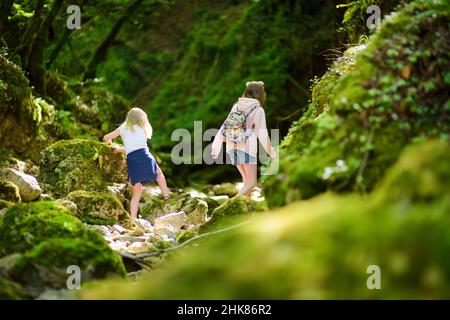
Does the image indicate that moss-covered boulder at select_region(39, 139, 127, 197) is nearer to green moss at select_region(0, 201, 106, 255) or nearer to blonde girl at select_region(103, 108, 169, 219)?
blonde girl at select_region(103, 108, 169, 219)

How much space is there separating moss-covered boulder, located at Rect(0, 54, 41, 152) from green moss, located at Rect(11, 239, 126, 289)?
5.40 m

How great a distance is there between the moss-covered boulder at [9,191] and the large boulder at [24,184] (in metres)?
0.34

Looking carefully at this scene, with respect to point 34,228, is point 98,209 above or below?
Answer: above

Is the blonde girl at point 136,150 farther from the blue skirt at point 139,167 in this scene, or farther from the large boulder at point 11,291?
the large boulder at point 11,291

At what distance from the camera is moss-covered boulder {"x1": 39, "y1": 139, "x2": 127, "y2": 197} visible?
8.94 meters

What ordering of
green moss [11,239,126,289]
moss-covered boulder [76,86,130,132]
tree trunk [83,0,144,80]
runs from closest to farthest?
1. green moss [11,239,126,289]
2. moss-covered boulder [76,86,130,132]
3. tree trunk [83,0,144,80]

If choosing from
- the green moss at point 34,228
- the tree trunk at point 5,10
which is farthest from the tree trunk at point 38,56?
the green moss at point 34,228

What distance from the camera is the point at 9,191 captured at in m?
7.25

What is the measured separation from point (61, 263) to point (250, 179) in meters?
3.51

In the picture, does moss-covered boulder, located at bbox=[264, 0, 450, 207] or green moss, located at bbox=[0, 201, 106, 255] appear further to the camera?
green moss, located at bbox=[0, 201, 106, 255]

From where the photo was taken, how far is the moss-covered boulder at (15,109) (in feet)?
31.4

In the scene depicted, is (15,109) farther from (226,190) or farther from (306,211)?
(306,211)

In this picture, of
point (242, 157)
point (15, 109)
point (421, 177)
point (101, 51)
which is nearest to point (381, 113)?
point (421, 177)

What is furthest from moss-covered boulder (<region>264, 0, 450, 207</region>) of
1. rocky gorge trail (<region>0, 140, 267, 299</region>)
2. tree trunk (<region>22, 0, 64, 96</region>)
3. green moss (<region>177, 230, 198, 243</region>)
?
tree trunk (<region>22, 0, 64, 96</region>)
